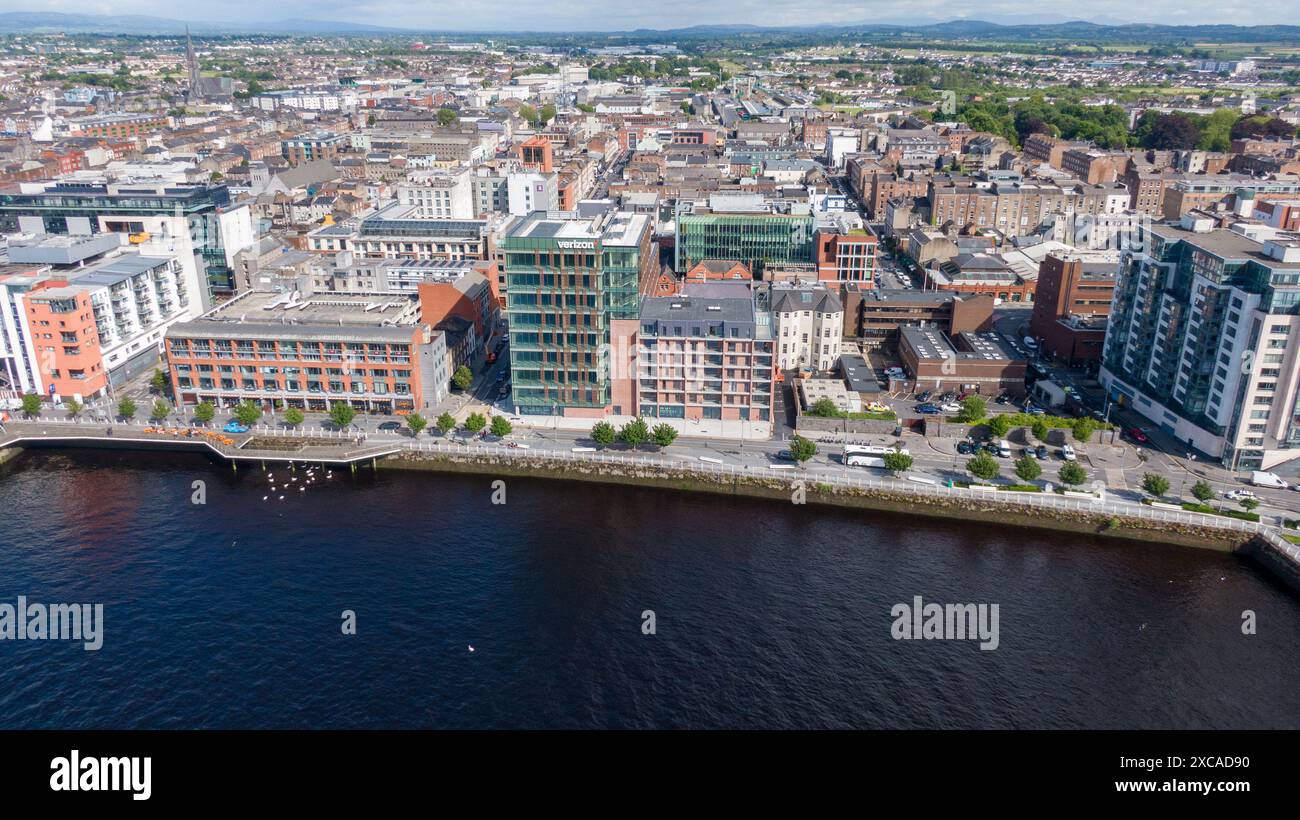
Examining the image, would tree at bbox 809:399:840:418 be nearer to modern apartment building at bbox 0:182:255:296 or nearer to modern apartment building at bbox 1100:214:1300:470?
modern apartment building at bbox 1100:214:1300:470

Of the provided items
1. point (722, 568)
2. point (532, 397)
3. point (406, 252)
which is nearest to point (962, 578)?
point (722, 568)

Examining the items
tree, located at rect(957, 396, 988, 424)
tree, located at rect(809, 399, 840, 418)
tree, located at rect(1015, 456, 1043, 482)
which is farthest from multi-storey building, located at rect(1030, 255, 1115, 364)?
tree, located at rect(809, 399, 840, 418)

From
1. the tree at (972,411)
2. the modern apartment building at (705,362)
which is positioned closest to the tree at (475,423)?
the modern apartment building at (705,362)

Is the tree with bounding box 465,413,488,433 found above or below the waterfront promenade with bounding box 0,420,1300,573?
above

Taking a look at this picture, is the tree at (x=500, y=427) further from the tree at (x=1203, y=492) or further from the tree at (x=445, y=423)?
the tree at (x=1203, y=492)

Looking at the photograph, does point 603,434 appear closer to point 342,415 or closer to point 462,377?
point 462,377
